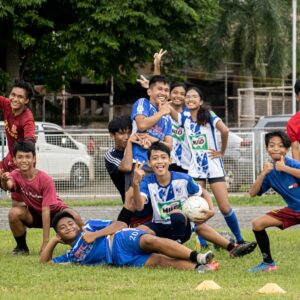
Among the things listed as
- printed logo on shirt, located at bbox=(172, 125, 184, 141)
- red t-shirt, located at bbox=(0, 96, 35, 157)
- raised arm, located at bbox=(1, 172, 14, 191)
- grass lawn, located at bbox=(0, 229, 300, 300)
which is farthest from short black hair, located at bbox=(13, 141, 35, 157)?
printed logo on shirt, located at bbox=(172, 125, 184, 141)

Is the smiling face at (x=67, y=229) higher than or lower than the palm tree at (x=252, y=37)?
lower

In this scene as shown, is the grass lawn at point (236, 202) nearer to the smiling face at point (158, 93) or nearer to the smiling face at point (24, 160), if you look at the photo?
the smiling face at point (158, 93)

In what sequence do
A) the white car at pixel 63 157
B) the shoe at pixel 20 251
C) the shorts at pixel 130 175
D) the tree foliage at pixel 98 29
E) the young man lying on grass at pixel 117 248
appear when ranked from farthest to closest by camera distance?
the tree foliage at pixel 98 29 < the white car at pixel 63 157 < the shoe at pixel 20 251 < the shorts at pixel 130 175 < the young man lying on grass at pixel 117 248

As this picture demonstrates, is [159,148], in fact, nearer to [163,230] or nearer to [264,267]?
[163,230]

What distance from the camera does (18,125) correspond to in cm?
1172

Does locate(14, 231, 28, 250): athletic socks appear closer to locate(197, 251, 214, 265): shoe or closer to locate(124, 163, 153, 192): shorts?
locate(124, 163, 153, 192): shorts

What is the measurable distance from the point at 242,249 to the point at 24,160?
8.46 ft

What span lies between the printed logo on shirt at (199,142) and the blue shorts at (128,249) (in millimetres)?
2201

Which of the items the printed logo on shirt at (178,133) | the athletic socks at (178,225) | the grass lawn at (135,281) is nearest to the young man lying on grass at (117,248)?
the grass lawn at (135,281)

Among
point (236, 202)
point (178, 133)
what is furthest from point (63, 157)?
point (178, 133)

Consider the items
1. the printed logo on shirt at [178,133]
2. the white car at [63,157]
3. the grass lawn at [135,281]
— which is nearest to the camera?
the grass lawn at [135,281]

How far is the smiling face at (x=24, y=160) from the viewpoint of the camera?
10.9 metres

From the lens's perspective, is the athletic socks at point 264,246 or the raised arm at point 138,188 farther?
the athletic socks at point 264,246

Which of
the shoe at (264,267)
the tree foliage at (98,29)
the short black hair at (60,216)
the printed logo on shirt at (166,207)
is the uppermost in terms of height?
the tree foliage at (98,29)
